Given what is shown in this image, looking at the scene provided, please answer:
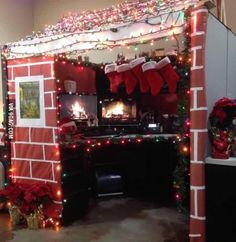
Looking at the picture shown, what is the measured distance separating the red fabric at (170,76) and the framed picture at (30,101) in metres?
→ 1.73

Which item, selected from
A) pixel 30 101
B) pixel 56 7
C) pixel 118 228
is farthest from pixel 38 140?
pixel 56 7

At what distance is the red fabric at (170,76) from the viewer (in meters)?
4.41

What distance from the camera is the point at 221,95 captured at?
3.19 meters

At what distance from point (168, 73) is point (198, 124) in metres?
1.84

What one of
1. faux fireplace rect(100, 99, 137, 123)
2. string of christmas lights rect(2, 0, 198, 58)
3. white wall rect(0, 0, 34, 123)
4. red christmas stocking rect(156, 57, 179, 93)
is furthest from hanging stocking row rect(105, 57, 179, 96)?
white wall rect(0, 0, 34, 123)

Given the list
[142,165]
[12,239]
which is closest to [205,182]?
[12,239]

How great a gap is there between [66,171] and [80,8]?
11.3ft

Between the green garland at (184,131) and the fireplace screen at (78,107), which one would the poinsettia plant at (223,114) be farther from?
the fireplace screen at (78,107)

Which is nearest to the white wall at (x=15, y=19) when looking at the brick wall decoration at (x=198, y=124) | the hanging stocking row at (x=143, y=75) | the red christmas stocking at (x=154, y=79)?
the hanging stocking row at (x=143, y=75)

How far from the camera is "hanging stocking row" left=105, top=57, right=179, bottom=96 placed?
14.4 feet

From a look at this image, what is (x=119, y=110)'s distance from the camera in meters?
4.94

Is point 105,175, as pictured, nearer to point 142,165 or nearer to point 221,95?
point 142,165

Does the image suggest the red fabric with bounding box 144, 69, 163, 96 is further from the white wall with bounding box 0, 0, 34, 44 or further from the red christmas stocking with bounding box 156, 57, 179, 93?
the white wall with bounding box 0, 0, 34, 44

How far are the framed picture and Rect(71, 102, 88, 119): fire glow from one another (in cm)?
79
